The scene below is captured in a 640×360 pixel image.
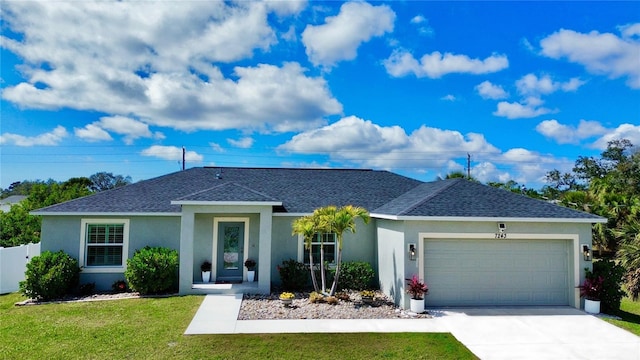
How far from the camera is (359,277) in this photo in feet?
48.2

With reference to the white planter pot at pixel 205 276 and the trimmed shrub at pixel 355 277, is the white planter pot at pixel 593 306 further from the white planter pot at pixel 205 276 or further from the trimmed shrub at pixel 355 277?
the white planter pot at pixel 205 276

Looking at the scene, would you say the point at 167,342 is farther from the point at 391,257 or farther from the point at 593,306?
the point at 593,306

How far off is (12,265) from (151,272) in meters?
6.89

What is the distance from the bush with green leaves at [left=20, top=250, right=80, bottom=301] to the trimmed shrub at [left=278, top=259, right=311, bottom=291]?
7.80m

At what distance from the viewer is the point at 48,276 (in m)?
13.1

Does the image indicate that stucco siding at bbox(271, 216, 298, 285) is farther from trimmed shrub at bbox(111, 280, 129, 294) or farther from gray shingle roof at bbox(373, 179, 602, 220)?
trimmed shrub at bbox(111, 280, 129, 294)

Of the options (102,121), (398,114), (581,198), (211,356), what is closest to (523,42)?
(398,114)

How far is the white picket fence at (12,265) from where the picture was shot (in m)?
15.0

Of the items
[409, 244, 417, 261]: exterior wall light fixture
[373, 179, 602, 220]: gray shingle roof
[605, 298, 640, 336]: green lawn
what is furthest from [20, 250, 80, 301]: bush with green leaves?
[605, 298, 640, 336]: green lawn

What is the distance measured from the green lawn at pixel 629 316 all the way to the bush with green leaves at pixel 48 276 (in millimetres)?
18037

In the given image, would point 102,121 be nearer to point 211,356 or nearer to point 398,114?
point 398,114

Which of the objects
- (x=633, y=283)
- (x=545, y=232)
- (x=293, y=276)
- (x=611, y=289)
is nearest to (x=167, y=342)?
(x=293, y=276)

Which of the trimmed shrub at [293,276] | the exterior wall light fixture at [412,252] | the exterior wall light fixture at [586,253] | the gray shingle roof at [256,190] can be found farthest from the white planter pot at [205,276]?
the exterior wall light fixture at [586,253]

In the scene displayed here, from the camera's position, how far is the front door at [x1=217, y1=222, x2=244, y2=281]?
620 inches
